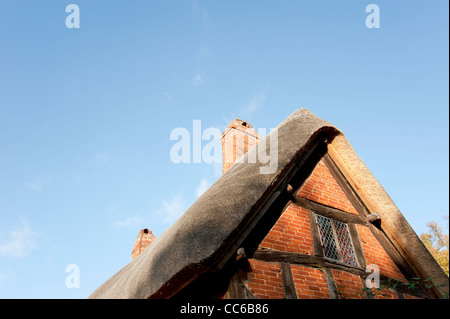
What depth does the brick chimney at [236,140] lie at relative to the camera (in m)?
8.62

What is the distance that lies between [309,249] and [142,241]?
21.3ft

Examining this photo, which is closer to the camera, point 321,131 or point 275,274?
point 275,274

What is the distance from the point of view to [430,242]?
20.0m

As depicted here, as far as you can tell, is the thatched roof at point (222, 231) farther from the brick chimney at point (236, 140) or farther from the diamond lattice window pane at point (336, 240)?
the brick chimney at point (236, 140)

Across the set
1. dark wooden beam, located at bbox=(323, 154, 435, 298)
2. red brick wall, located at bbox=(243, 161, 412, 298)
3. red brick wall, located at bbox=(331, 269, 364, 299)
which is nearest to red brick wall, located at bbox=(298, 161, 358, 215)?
red brick wall, located at bbox=(243, 161, 412, 298)

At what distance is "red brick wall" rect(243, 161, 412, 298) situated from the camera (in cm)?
388

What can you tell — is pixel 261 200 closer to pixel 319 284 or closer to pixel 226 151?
pixel 319 284

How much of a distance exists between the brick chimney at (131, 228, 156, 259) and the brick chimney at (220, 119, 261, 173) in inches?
130

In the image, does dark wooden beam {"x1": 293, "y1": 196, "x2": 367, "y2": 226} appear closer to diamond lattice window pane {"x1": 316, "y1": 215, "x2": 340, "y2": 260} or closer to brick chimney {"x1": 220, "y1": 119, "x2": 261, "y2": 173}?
diamond lattice window pane {"x1": 316, "y1": 215, "x2": 340, "y2": 260}

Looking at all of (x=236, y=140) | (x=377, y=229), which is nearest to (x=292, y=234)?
(x=377, y=229)

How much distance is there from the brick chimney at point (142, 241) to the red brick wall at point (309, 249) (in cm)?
615

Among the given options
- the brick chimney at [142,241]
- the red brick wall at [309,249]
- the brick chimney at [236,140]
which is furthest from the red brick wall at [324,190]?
the brick chimney at [142,241]
